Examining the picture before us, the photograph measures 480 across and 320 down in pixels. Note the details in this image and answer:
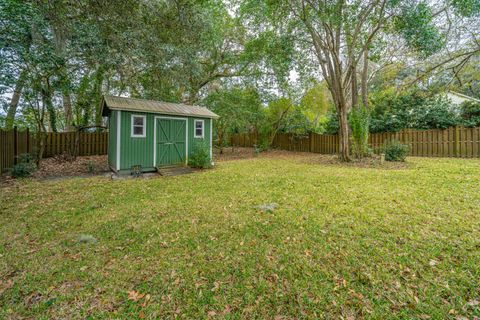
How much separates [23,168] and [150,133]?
13.2ft

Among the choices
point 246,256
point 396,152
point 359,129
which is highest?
point 359,129

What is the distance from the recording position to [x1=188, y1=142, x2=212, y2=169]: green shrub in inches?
347

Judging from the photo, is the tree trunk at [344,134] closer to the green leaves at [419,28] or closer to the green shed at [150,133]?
the green leaves at [419,28]

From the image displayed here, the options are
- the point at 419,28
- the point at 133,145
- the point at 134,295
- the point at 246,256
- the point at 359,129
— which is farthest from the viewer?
the point at 359,129

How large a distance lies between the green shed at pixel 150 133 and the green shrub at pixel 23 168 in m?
2.40

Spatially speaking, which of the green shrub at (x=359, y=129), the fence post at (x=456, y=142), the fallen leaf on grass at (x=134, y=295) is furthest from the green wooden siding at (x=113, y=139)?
the fence post at (x=456, y=142)

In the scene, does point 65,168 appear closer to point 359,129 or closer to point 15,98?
point 15,98

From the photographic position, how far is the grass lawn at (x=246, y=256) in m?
1.93

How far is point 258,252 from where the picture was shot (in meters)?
2.70

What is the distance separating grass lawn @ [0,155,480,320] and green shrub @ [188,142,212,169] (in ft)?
13.2

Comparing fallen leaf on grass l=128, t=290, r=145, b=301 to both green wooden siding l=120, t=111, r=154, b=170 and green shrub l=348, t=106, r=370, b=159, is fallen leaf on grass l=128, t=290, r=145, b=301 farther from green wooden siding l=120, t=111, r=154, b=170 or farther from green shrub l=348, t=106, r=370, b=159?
green shrub l=348, t=106, r=370, b=159

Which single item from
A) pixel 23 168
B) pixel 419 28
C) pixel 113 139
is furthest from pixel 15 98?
pixel 419 28

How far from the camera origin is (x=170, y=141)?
881 cm

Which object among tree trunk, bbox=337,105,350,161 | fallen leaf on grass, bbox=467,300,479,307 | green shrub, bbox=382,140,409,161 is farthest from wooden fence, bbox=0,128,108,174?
green shrub, bbox=382,140,409,161
